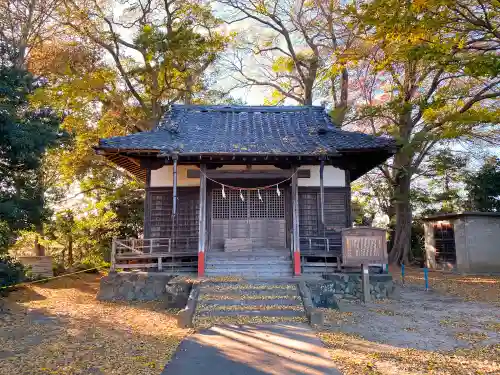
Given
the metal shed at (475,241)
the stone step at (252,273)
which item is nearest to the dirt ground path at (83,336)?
the stone step at (252,273)

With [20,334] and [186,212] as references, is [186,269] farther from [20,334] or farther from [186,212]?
[20,334]

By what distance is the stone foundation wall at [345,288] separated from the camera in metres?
9.61

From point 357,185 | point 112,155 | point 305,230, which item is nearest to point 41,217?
point 112,155

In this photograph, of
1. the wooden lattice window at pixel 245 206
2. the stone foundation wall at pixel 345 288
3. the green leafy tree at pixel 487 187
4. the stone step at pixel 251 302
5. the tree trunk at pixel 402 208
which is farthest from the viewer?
the tree trunk at pixel 402 208

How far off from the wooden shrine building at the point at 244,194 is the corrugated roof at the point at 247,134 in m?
0.04

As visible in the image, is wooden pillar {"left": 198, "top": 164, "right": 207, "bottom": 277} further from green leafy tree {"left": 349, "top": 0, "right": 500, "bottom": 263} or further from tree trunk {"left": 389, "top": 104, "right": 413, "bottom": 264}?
tree trunk {"left": 389, "top": 104, "right": 413, "bottom": 264}

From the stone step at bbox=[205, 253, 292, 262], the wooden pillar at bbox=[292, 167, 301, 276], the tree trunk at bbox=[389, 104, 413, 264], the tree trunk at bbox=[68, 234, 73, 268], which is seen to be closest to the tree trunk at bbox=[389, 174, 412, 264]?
the tree trunk at bbox=[389, 104, 413, 264]

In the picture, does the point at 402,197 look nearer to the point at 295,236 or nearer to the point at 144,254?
the point at 295,236

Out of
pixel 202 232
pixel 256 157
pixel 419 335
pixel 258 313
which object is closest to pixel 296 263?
pixel 258 313

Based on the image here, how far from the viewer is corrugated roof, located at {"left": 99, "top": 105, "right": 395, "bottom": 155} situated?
10727 mm

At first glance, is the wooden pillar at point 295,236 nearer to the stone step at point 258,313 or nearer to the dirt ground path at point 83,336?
the stone step at point 258,313

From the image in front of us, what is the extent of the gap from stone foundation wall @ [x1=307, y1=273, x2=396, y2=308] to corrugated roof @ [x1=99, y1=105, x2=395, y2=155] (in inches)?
141

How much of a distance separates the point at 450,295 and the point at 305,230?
4.95 m

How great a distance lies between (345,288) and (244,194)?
4.44 m
